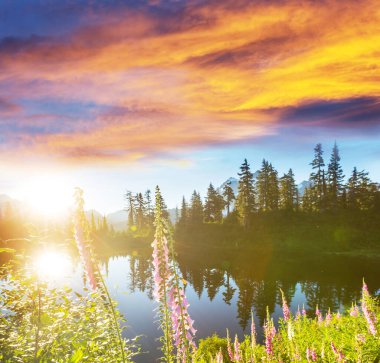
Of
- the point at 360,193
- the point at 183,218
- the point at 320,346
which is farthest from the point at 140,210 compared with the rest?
the point at 320,346

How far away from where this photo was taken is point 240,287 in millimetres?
37969

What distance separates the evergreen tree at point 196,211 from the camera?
86875 mm

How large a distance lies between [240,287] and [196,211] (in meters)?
50.6

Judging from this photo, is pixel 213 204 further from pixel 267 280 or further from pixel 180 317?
pixel 180 317

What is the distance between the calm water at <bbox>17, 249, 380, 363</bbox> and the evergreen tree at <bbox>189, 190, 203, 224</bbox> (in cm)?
2781

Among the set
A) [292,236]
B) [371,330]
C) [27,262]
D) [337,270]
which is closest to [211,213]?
[292,236]

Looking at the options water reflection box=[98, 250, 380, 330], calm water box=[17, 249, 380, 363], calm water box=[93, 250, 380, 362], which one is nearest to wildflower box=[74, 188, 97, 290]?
calm water box=[17, 249, 380, 363]

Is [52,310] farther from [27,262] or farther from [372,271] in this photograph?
[372,271]

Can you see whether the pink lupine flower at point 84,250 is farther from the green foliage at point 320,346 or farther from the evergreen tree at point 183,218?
the evergreen tree at point 183,218

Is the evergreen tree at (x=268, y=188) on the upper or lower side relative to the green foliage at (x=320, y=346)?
upper

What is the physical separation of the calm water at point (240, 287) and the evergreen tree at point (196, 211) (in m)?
27.8

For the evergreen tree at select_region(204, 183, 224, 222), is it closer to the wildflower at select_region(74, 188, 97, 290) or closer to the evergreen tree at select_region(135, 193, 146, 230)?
the evergreen tree at select_region(135, 193, 146, 230)

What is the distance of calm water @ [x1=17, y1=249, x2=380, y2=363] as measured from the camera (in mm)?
27156

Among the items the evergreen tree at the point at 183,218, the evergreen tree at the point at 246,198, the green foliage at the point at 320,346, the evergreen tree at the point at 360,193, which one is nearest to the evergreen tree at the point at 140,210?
the evergreen tree at the point at 183,218
